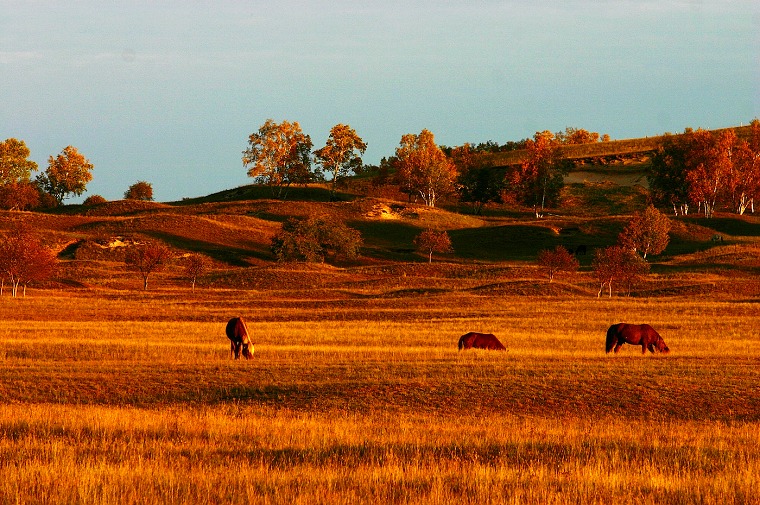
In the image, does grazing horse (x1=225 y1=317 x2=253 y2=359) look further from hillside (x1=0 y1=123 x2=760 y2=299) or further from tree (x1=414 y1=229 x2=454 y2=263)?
tree (x1=414 y1=229 x2=454 y2=263)

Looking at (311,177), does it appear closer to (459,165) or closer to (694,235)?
(459,165)

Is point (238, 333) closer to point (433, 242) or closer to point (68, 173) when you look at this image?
point (433, 242)

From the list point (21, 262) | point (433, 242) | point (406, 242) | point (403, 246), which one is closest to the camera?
point (21, 262)

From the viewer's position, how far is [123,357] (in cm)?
3012

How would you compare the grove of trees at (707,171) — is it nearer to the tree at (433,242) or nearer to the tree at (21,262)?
the tree at (433,242)

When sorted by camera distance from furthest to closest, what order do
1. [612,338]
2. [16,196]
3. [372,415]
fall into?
[16,196] < [612,338] < [372,415]

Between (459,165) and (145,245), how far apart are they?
7309 centimetres

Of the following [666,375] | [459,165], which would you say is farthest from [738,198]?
[666,375]

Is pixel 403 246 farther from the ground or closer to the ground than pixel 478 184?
closer to the ground

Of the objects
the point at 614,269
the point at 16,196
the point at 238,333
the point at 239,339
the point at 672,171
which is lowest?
the point at 239,339

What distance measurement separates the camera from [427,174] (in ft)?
477

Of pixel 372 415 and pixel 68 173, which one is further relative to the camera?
pixel 68 173

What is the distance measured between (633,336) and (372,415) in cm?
1531

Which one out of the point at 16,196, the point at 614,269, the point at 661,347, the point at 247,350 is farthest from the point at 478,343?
the point at 16,196
